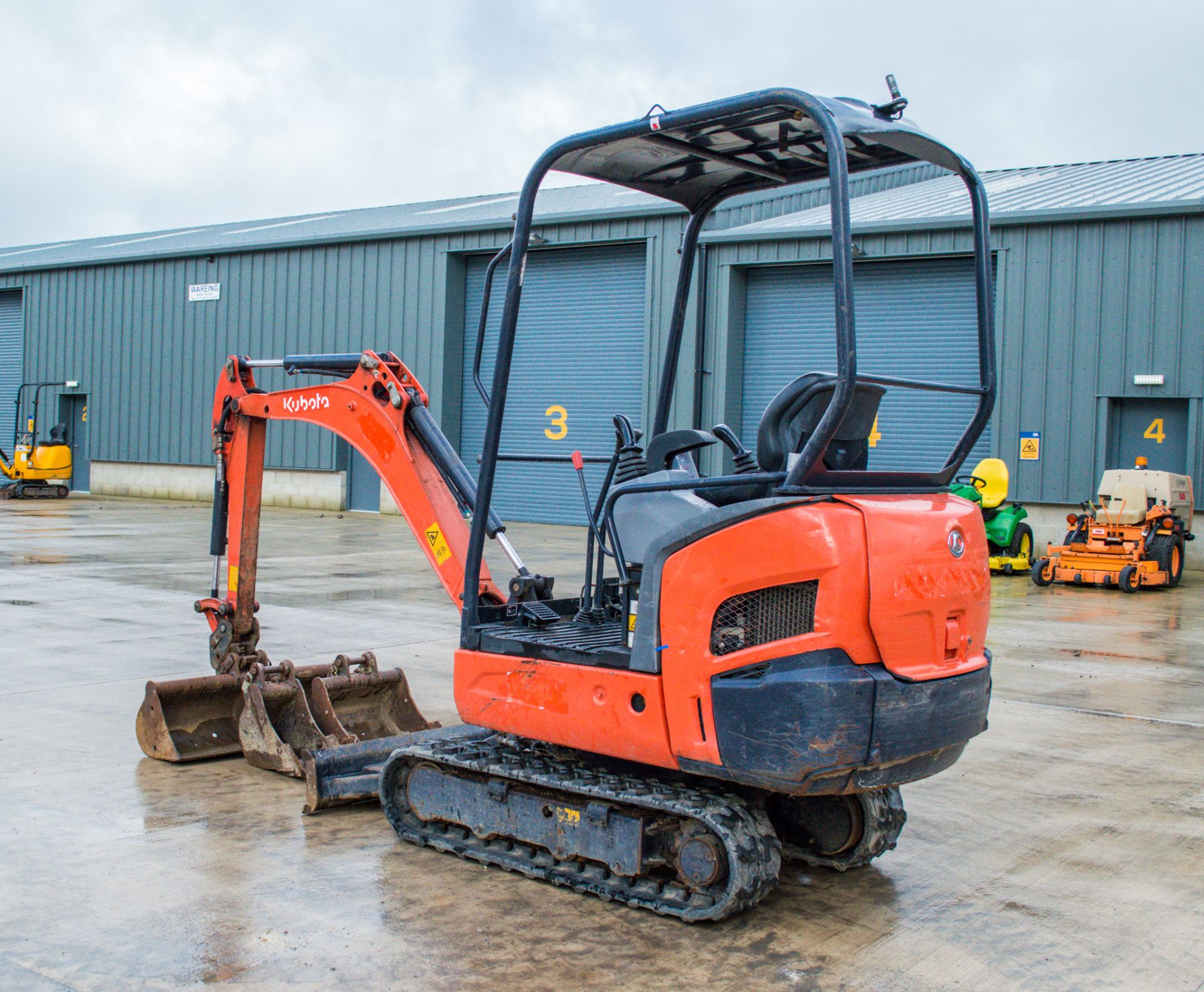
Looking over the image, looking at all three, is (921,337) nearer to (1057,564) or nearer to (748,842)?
(1057,564)

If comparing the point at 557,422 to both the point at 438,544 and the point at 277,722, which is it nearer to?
the point at 277,722

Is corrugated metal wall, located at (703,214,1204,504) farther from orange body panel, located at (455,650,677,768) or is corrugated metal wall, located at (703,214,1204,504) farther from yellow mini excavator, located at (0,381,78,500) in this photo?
yellow mini excavator, located at (0,381,78,500)

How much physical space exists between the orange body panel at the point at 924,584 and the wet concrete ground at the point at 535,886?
3.12ft

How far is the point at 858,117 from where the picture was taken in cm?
398

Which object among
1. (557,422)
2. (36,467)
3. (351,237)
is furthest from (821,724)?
(36,467)

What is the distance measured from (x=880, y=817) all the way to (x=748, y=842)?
0.80 metres

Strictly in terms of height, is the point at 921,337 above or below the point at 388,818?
above

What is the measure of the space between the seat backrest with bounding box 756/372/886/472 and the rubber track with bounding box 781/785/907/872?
1320 millimetres

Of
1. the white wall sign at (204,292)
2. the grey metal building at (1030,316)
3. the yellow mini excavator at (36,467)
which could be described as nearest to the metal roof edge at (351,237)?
the white wall sign at (204,292)

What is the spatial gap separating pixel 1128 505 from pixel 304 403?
12562mm

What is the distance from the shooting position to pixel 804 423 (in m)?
4.14

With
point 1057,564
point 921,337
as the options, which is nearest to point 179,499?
point 921,337

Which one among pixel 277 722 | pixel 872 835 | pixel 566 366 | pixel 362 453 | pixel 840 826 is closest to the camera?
pixel 872 835

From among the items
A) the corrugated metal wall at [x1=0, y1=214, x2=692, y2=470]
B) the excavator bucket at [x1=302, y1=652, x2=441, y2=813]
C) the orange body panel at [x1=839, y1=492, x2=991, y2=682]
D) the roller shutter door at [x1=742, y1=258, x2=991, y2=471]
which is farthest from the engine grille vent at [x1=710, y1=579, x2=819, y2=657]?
the corrugated metal wall at [x1=0, y1=214, x2=692, y2=470]
